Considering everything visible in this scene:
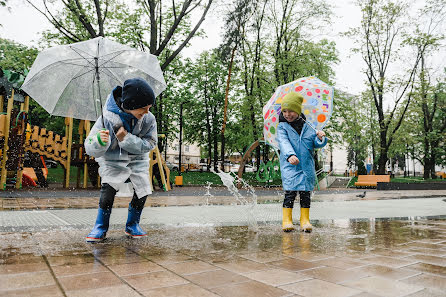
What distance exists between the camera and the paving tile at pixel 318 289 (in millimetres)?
2029

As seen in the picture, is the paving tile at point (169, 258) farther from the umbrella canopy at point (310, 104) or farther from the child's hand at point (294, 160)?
the umbrella canopy at point (310, 104)

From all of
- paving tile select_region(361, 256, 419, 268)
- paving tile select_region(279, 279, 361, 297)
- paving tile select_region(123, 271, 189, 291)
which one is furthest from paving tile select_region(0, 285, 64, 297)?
paving tile select_region(361, 256, 419, 268)

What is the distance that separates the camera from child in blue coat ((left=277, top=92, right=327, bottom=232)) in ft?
14.9

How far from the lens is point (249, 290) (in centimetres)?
210

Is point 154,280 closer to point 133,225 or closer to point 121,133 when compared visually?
point 121,133

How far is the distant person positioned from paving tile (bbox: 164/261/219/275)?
121 centimetres

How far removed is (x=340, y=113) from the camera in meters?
23.9

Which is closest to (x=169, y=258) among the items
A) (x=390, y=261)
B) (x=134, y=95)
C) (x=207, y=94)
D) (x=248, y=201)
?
(x=134, y=95)

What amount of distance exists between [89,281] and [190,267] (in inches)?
28.3

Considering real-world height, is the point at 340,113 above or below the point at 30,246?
above

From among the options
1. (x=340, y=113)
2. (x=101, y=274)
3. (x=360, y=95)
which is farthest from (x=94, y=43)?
(x=360, y=95)

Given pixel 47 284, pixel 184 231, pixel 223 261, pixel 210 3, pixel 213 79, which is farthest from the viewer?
pixel 213 79

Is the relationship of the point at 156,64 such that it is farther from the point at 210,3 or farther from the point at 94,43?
the point at 210,3

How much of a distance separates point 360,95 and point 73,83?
27.7 meters
